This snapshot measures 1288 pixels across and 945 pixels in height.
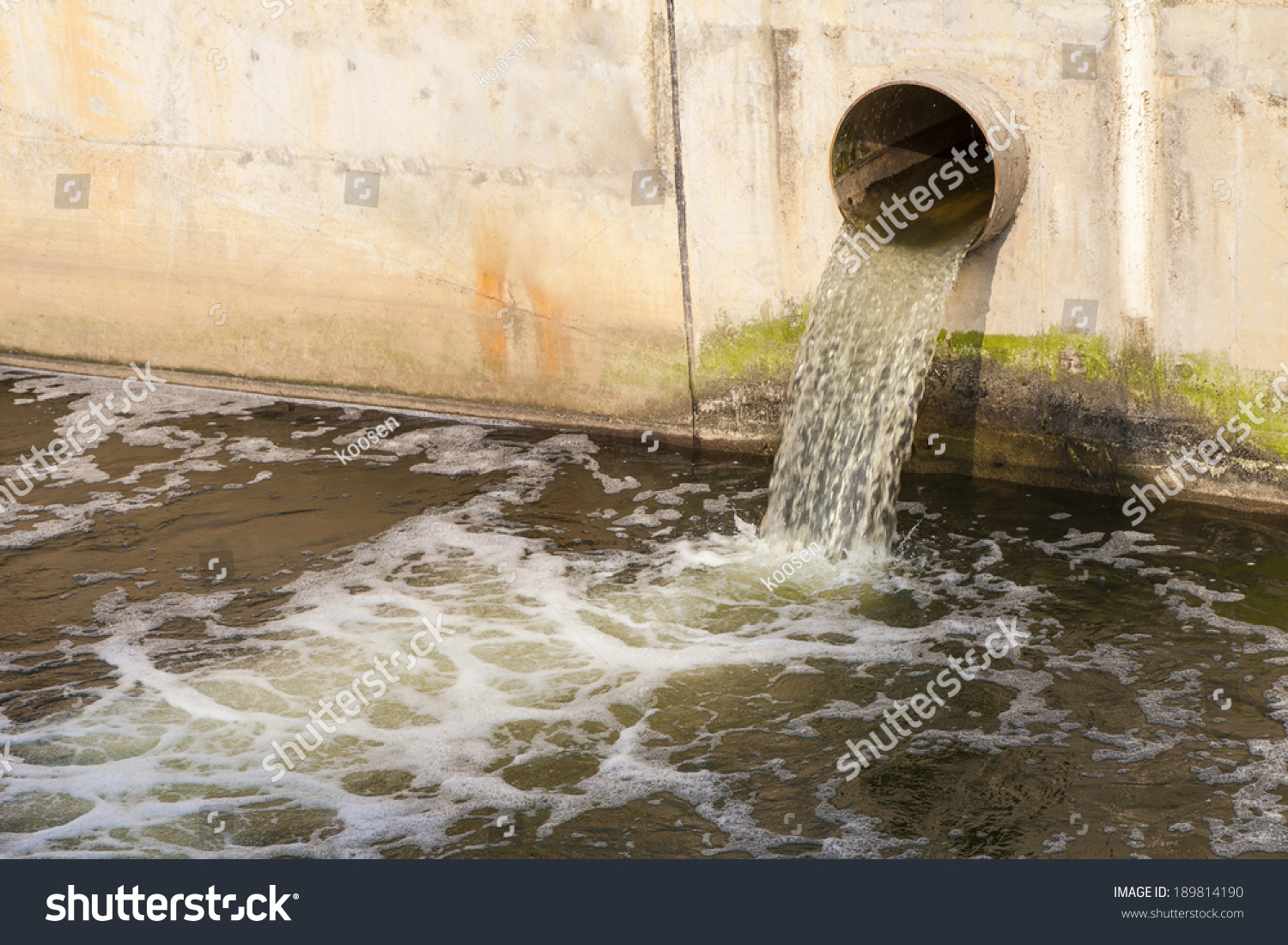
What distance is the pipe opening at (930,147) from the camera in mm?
6020

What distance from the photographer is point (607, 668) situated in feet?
17.0

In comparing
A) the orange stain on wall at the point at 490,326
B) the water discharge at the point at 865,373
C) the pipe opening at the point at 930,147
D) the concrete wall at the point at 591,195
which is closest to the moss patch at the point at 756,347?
the concrete wall at the point at 591,195

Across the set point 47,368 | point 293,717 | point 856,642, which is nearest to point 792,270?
point 856,642

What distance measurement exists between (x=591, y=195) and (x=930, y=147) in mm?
1931

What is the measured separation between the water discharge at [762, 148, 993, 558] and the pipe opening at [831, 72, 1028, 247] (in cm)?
9

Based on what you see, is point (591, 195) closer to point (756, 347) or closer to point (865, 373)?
point (756, 347)

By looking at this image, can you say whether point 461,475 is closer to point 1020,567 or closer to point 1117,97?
point 1020,567

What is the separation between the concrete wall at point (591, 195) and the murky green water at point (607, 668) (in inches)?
30.3

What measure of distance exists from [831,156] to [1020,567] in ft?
7.23

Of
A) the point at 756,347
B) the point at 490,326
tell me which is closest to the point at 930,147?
the point at 756,347

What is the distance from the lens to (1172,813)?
411 cm

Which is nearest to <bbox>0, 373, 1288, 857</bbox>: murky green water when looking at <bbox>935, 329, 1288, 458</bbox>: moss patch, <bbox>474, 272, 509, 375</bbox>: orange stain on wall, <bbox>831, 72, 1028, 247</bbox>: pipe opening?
<bbox>935, 329, 1288, 458</bbox>: moss patch

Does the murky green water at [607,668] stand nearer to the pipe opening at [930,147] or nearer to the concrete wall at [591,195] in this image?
the concrete wall at [591,195]

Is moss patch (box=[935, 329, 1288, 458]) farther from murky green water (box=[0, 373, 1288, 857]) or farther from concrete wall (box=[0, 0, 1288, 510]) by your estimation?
murky green water (box=[0, 373, 1288, 857])
